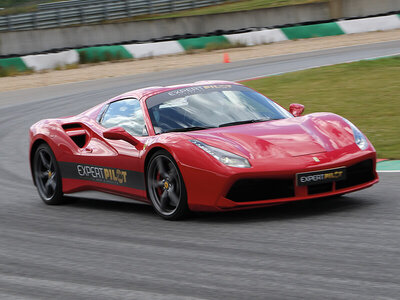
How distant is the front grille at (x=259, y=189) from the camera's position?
5.96m

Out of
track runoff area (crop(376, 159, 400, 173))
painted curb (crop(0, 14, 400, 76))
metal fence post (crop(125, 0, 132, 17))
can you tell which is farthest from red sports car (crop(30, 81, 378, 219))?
metal fence post (crop(125, 0, 132, 17))

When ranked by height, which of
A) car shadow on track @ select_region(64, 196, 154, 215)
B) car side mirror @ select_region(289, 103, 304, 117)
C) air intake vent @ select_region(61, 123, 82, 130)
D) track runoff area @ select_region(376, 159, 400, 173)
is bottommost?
track runoff area @ select_region(376, 159, 400, 173)

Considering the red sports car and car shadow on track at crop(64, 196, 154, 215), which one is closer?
the red sports car

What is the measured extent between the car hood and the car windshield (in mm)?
229

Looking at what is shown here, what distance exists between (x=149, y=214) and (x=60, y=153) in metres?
1.49

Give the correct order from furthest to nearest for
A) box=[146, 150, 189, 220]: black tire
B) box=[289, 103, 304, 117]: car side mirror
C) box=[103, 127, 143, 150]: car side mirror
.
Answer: box=[289, 103, 304, 117]: car side mirror, box=[103, 127, 143, 150]: car side mirror, box=[146, 150, 189, 220]: black tire

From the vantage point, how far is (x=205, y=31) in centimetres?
3033

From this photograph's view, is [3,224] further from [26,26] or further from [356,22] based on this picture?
[26,26]

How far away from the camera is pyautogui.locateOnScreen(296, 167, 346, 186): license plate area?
5.93 metres

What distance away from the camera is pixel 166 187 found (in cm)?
639

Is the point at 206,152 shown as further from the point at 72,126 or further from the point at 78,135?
the point at 72,126

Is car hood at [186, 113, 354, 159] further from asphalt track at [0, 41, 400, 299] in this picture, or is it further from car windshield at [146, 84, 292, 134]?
asphalt track at [0, 41, 400, 299]

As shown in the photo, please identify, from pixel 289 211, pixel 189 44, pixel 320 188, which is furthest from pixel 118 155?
pixel 189 44

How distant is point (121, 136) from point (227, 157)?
1168 mm
